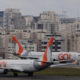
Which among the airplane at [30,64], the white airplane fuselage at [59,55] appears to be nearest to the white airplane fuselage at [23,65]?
the airplane at [30,64]

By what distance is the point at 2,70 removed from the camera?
2498 inches

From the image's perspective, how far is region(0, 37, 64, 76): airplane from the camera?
6097 centimetres

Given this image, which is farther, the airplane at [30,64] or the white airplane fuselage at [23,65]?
the white airplane fuselage at [23,65]

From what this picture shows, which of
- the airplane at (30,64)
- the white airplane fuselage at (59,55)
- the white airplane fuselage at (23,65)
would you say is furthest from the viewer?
the white airplane fuselage at (59,55)

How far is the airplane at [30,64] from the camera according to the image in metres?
61.0

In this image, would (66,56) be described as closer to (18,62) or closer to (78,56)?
(78,56)

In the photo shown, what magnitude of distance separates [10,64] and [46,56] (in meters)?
5.44

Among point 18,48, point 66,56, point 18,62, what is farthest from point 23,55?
point 18,62

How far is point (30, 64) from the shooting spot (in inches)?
2451

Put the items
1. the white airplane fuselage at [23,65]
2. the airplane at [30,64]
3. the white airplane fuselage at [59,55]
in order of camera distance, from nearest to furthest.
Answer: the airplane at [30,64] → the white airplane fuselage at [23,65] → the white airplane fuselage at [59,55]

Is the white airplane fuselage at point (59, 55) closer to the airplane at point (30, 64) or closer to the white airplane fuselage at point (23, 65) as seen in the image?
the white airplane fuselage at point (23, 65)

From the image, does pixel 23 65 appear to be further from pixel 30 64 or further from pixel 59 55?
pixel 59 55

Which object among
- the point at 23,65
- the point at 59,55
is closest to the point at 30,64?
the point at 23,65

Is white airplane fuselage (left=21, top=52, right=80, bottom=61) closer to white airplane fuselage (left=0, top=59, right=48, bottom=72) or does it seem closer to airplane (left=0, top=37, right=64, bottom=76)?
white airplane fuselage (left=0, top=59, right=48, bottom=72)
